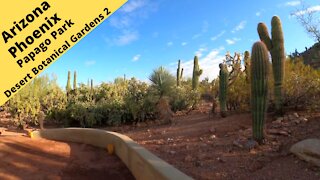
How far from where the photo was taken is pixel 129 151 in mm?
6996

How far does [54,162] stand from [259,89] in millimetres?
4579

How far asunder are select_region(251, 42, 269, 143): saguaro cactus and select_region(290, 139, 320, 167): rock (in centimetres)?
105

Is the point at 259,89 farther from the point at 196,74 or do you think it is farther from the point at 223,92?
the point at 196,74

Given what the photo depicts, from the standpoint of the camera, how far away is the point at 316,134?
6.17 metres

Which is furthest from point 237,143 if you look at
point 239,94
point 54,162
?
point 239,94

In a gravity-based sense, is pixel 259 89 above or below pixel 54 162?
above

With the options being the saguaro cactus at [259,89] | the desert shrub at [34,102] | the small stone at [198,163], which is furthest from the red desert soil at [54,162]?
the desert shrub at [34,102]

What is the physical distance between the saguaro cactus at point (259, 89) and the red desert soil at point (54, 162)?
2.39 metres

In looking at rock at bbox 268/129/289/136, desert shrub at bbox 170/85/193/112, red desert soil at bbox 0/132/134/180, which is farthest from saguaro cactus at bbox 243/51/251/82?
red desert soil at bbox 0/132/134/180

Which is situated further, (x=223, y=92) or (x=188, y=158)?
(x=223, y=92)

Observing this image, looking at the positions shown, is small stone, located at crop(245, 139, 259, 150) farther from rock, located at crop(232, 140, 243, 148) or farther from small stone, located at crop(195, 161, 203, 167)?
small stone, located at crop(195, 161, 203, 167)

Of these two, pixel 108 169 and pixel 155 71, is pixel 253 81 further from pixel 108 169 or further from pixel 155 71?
pixel 155 71

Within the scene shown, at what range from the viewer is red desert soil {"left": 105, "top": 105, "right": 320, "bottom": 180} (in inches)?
198

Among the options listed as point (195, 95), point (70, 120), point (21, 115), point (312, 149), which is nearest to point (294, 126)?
point (312, 149)
